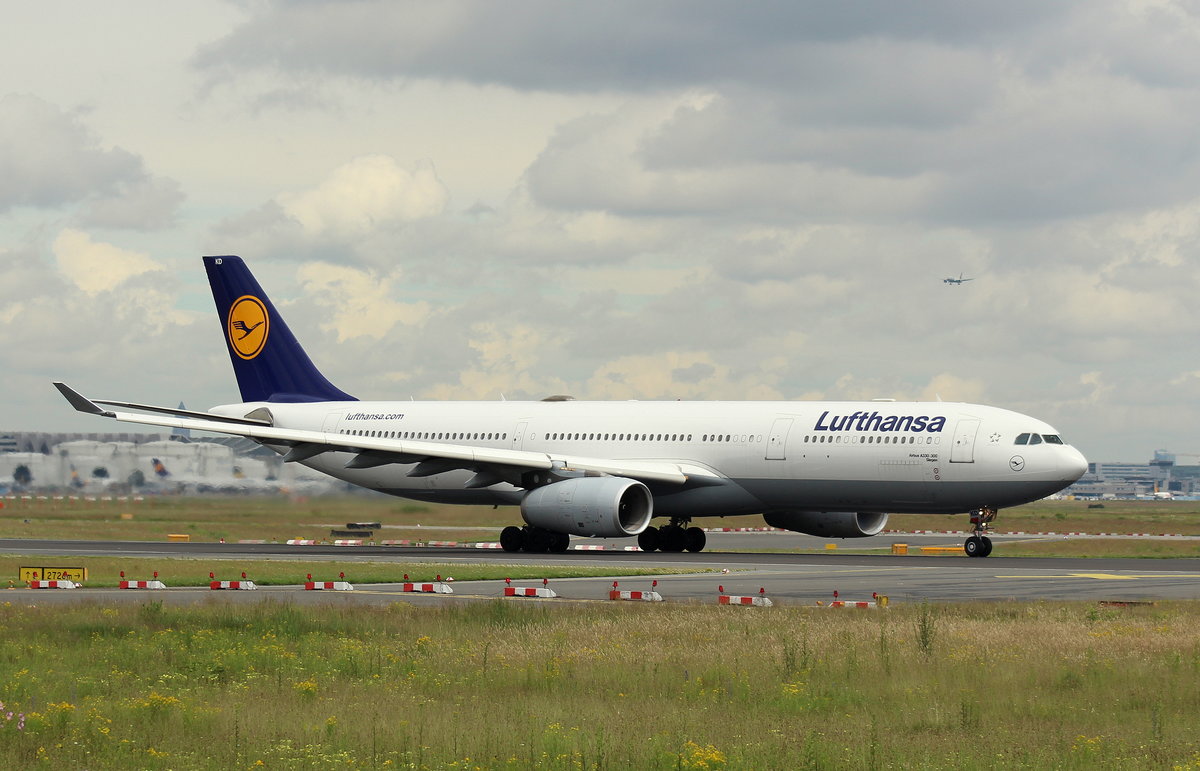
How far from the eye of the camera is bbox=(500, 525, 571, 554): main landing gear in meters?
46.6

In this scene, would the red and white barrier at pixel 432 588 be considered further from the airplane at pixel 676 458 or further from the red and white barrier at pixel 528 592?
the airplane at pixel 676 458

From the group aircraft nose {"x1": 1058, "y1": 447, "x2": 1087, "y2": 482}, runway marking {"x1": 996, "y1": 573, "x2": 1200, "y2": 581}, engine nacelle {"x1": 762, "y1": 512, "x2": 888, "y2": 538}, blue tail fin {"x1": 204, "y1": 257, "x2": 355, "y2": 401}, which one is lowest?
runway marking {"x1": 996, "y1": 573, "x2": 1200, "y2": 581}

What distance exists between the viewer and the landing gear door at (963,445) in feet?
137

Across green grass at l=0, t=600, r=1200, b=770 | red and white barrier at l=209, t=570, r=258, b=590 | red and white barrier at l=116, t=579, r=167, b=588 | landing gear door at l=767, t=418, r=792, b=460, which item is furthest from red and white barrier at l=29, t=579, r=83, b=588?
landing gear door at l=767, t=418, r=792, b=460

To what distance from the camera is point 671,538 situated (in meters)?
48.7

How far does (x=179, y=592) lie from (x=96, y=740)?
54.3 feet

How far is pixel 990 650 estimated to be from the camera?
19297 mm

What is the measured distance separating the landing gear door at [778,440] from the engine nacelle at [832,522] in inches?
157

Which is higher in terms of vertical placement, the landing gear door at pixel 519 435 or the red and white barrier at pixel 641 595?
the landing gear door at pixel 519 435

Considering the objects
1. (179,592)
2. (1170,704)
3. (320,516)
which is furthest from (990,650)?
(320,516)

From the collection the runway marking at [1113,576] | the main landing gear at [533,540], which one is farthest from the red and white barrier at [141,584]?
the runway marking at [1113,576]

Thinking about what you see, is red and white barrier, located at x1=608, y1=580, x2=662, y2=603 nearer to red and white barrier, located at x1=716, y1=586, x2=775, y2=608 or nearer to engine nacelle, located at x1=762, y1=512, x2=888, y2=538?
red and white barrier, located at x1=716, y1=586, x2=775, y2=608

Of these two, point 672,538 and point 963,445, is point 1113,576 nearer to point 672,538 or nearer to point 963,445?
point 963,445

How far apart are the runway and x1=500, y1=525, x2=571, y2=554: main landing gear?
2.04 feet
